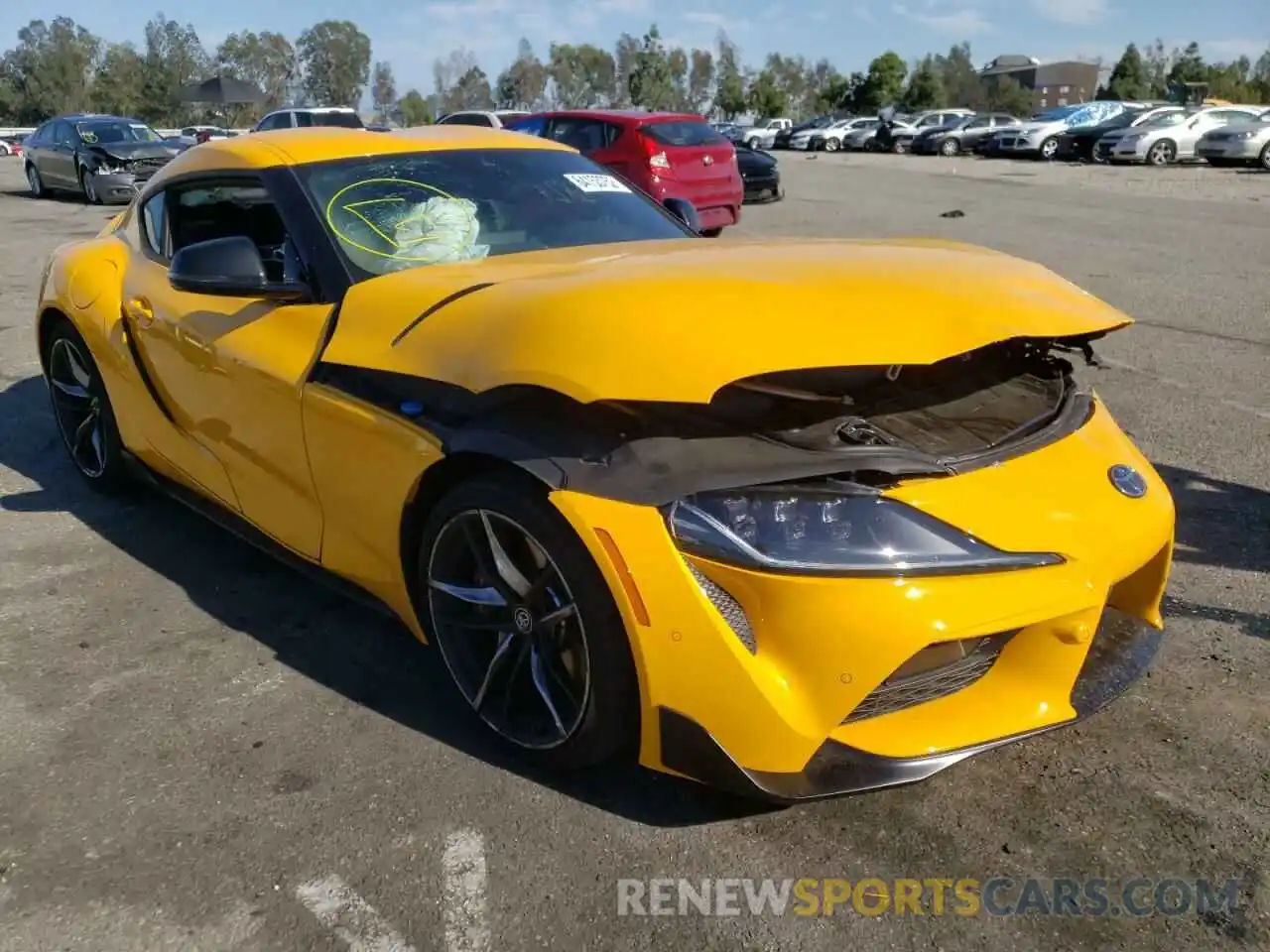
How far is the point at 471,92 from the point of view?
356ft

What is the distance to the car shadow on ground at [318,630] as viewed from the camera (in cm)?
257

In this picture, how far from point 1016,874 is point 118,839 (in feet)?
6.52

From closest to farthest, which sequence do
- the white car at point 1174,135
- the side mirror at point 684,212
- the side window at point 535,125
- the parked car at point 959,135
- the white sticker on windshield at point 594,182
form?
1. the white sticker on windshield at point 594,182
2. the side mirror at point 684,212
3. the side window at point 535,125
4. the white car at point 1174,135
5. the parked car at point 959,135

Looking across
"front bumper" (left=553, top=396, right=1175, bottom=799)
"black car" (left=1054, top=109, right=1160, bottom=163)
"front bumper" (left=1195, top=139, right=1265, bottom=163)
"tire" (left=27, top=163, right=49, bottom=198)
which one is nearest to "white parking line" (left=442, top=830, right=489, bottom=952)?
"front bumper" (left=553, top=396, right=1175, bottom=799)

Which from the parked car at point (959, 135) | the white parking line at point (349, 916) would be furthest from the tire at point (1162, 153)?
the white parking line at point (349, 916)

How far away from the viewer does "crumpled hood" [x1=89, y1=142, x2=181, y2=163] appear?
704 inches

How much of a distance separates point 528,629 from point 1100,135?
30.9m

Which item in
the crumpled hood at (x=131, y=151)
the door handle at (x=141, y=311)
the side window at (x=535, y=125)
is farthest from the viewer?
the crumpled hood at (x=131, y=151)

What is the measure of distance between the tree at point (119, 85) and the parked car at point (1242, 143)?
82.3 metres

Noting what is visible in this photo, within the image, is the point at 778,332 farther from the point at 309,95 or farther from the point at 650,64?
the point at 309,95

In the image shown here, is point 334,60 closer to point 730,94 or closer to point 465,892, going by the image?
point 730,94

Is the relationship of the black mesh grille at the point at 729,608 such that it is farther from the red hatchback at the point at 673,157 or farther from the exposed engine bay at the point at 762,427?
the red hatchback at the point at 673,157

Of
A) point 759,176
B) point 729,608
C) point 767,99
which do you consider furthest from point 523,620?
point 767,99

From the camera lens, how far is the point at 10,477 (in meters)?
4.93
